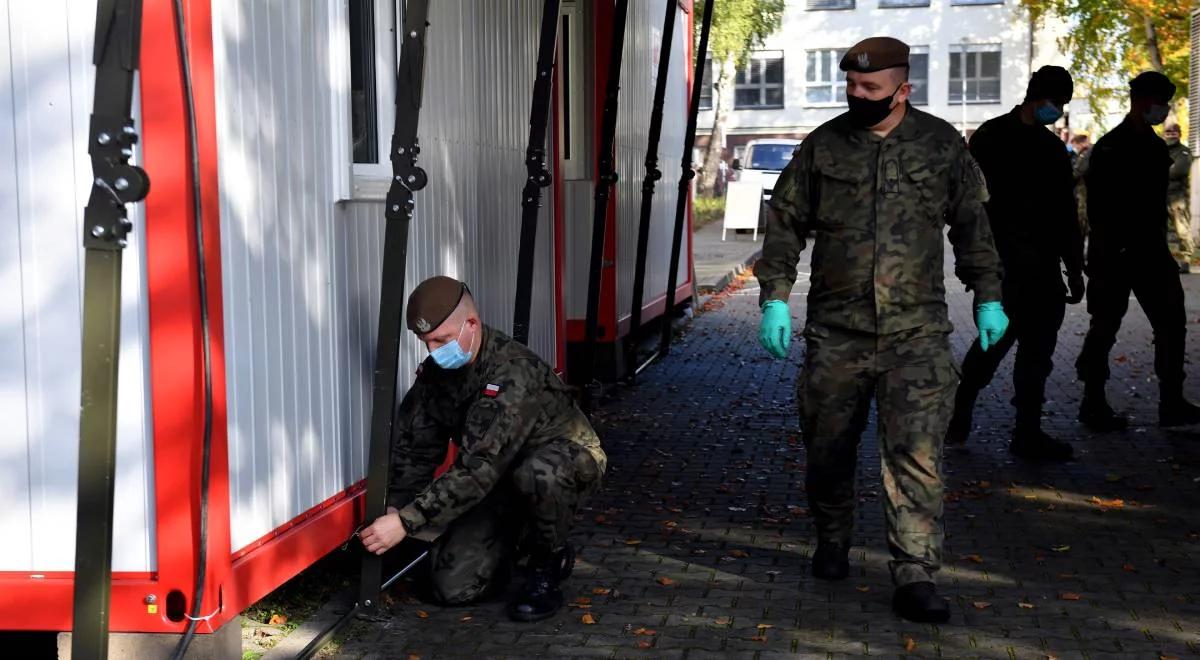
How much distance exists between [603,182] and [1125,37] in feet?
106

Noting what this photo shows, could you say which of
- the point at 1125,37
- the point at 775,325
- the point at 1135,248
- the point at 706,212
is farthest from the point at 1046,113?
the point at 1125,37

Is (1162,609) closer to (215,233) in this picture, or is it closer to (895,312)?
(895,312)

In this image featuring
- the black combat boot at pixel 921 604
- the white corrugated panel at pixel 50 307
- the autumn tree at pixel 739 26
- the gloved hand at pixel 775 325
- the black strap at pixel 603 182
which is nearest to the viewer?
the white corrugated panel at pixel 50 307

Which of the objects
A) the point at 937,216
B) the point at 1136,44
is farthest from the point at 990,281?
the point at 1136,44

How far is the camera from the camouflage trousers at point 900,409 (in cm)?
551

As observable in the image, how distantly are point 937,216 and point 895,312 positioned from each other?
36 cm

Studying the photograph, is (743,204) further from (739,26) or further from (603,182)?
(603,182)

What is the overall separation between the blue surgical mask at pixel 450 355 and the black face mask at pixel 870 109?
5.11ft

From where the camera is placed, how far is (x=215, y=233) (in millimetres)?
4441

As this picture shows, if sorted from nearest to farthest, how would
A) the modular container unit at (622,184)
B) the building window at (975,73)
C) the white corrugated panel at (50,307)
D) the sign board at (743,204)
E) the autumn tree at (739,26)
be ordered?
Result: the white corrugated panel at (50,307)
the modular container unit at (622,184)
the sign board at (743,204)
the autumn tree at (739,26)
the building window at (975,73)

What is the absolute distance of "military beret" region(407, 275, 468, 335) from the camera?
5285 mm

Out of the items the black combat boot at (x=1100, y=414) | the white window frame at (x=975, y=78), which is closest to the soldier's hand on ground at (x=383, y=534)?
the black combat boot at (x=1100, y=414)

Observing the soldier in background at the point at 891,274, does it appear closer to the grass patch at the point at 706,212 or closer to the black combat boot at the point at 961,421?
the black combat boot at the point at 961,421

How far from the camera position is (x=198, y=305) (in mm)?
4336
